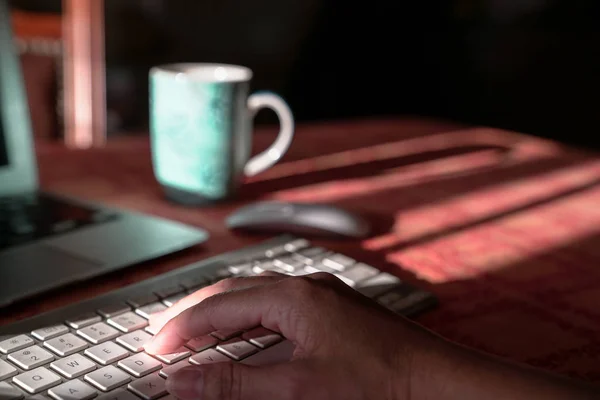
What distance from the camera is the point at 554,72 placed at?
5.92 feet

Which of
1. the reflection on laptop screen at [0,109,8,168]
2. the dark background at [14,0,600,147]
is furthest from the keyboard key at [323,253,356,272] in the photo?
the dark background at [14,0,600,147]

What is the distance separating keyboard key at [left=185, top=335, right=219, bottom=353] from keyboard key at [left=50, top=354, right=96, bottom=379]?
2.4 inches

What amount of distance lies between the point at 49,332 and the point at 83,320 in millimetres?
26

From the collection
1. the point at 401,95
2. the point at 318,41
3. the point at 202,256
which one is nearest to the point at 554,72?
the point at 401,95

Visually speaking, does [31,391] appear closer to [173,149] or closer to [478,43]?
[173,149]

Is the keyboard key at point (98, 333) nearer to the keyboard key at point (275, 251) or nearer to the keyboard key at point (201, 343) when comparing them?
the keyboard key at point (201, 343)

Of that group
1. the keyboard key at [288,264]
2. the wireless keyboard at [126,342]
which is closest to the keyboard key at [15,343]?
the wireless keyboard at [126,342]

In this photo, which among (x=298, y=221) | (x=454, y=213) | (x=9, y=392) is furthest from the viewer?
(x=454, y=213)

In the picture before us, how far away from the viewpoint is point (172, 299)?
1.60ft

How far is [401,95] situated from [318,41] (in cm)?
35

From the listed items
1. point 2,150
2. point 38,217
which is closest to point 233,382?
point 38,217

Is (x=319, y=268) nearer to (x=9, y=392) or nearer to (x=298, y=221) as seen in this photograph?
(x=298, y=221)

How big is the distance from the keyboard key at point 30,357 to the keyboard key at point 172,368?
0.07 metres

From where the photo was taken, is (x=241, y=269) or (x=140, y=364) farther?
(x=241, y=269)
